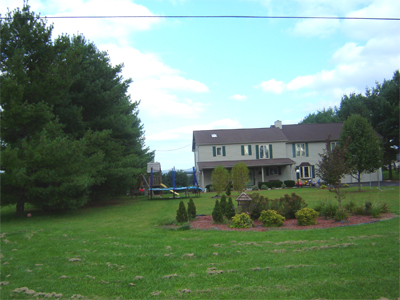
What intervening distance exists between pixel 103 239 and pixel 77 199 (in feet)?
23.5

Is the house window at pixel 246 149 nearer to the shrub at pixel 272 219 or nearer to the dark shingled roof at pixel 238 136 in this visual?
the dark shingled roof at pixel 238 136

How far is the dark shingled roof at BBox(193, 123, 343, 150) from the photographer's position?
34594mm

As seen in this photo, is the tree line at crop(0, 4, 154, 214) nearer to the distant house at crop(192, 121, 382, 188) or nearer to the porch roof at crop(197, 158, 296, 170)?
the porch roof at crop(197, 158, 296, 170)

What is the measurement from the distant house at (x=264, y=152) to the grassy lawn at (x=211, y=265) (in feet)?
81.6

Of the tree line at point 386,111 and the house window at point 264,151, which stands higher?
the tree line at point 386,111

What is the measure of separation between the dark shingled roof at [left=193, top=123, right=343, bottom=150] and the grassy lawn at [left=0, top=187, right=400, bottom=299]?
85.4 feet

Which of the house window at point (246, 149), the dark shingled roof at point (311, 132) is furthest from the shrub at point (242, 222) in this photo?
the dark shingled roof at point (311, 132)

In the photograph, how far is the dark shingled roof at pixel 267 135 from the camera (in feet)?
113

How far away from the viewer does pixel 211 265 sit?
5676 millimetres

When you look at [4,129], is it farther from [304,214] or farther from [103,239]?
[304,214]

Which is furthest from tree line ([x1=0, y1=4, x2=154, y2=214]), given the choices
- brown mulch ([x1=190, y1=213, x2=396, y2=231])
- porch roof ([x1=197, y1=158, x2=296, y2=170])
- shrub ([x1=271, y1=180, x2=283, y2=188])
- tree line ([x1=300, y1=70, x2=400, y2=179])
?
tree line ([x1=300, y1=70, x2=400, y2=179])

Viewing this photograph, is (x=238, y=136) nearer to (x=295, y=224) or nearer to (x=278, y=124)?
(x=278, y=124)

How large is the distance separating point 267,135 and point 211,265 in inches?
1215

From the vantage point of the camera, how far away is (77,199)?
48.4 ft
